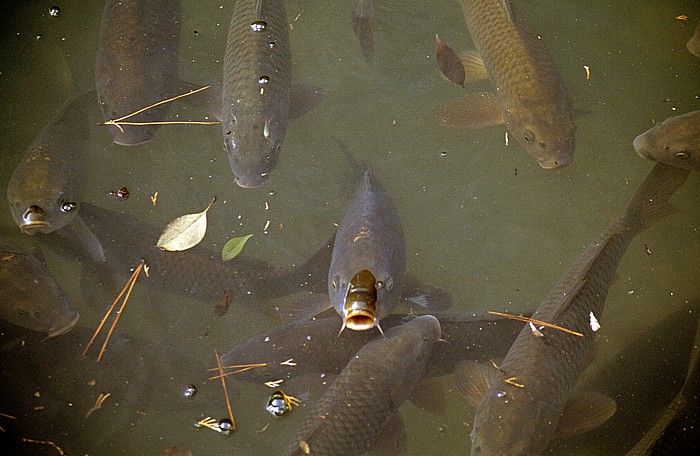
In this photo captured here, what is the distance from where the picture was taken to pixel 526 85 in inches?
128

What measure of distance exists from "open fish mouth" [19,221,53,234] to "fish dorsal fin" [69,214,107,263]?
0.75ft

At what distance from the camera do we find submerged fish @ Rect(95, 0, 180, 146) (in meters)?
3.10

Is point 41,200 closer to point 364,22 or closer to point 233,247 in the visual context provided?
point 233,247

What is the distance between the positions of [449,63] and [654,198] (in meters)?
1.59

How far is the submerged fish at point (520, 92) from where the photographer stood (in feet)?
10.5

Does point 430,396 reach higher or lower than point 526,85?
lower

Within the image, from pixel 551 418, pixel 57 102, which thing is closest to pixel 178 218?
pixel 57 102

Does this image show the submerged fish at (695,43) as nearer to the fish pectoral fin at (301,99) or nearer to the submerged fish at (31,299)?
the fish pectoral fin at (301,99)

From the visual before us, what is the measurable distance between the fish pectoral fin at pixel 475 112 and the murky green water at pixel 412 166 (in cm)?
15

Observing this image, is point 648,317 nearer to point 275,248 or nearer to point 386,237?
point 386,237

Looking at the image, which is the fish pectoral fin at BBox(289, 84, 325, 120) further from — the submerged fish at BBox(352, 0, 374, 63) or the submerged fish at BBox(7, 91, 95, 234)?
the submerged fish at BBox(7, 91, 95, 234)

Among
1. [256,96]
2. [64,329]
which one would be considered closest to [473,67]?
[256,96]

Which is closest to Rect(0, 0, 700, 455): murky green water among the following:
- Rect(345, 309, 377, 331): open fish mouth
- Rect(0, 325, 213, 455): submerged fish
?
Rect(0, 325, 213, 455): submerged fish

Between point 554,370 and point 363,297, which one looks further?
point 554,370
